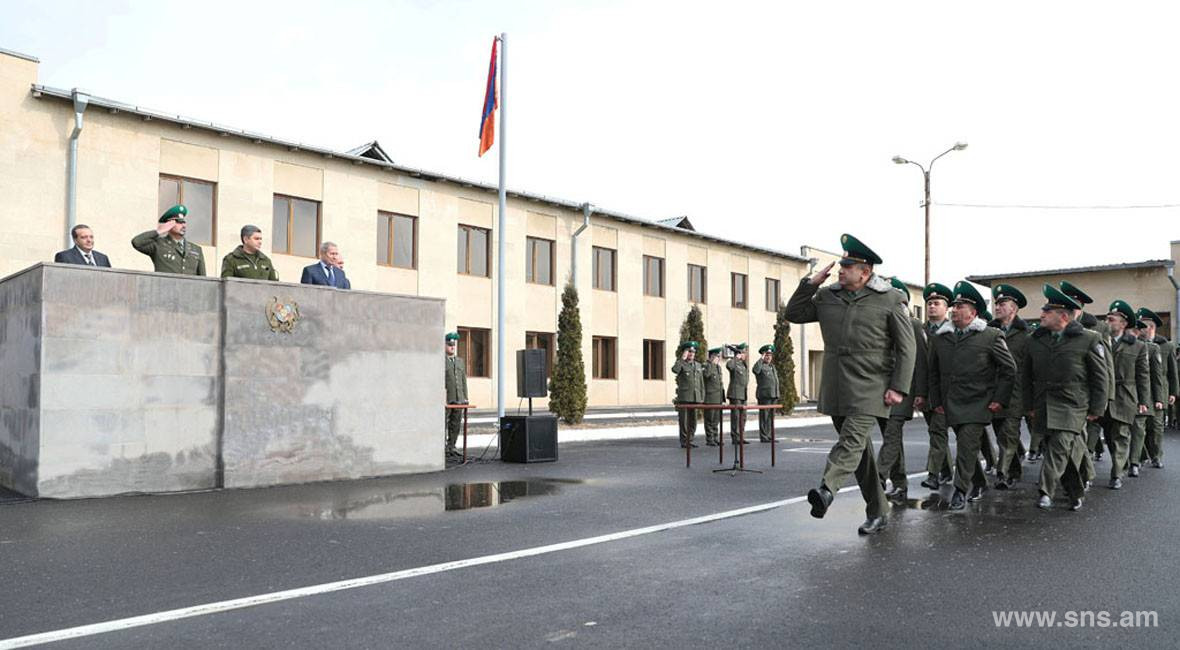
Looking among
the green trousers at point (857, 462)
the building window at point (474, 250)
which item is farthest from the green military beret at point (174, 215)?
the building window at point (474, 250)

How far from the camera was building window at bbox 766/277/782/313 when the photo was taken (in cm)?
4219

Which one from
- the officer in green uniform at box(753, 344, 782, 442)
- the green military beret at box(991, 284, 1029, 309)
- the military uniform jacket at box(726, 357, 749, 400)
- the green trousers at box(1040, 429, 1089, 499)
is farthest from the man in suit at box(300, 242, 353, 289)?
the officer in green uniform at box(753, 344, 782, 442)

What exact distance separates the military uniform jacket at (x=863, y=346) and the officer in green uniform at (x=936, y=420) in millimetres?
1979

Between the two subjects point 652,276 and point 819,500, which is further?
point 652,276

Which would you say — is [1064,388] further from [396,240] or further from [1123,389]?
[396,240]

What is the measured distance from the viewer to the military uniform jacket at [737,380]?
17769 mm

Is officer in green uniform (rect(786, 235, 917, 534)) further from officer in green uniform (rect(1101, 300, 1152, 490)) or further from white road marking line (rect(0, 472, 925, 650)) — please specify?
officer in green uniform (rect(1101, 300, 1152, 490))

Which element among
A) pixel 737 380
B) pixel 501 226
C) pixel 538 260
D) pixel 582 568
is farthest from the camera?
pixel 538 260

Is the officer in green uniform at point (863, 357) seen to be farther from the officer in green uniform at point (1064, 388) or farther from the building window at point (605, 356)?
the building window at point (605, 356)

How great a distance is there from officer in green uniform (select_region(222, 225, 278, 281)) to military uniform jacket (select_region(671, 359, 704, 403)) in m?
8.49

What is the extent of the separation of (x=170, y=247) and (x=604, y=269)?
24863 mm

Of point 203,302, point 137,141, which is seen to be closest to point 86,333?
point 203,302

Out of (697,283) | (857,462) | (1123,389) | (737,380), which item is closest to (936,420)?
(1123,389)

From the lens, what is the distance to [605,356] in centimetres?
3416
